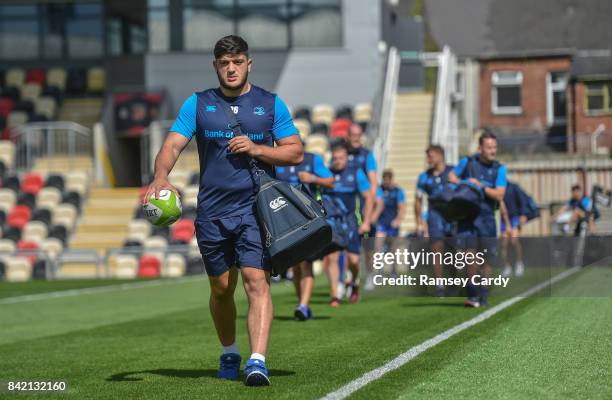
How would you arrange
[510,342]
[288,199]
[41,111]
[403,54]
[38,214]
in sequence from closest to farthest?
[288,199] < [510,342] < [38,214] < [41,111] < [403,54]

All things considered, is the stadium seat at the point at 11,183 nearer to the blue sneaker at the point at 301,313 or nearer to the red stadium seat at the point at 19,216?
the red stadium seat at the point at 19,216

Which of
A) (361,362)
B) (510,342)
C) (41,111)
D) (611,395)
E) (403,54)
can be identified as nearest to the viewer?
(611,395)

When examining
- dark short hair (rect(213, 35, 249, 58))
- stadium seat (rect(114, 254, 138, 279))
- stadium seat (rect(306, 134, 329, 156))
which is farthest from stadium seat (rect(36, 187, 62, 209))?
dark short hair (rect(213, 35, 249, 58))

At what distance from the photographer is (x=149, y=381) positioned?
922 cm

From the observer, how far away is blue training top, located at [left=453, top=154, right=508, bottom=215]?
16.3 m

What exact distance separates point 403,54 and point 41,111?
37.1 feet

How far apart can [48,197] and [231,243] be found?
86.2ft

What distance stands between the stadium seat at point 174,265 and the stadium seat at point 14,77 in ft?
42.0

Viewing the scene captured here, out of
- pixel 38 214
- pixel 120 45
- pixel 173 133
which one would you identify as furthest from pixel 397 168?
pixel 173 133

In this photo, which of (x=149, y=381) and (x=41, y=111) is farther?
(x=41, y=111)

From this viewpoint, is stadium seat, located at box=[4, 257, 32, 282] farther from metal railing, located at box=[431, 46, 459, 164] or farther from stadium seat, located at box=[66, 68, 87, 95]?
A: stadium seat, located at box=[66, 68, 87, 95]

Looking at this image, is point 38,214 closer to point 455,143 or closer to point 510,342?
point 455,143

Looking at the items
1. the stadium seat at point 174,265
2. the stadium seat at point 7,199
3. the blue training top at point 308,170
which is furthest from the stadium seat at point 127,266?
the blue training top at point 308,170

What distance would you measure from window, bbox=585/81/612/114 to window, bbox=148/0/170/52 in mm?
24482
